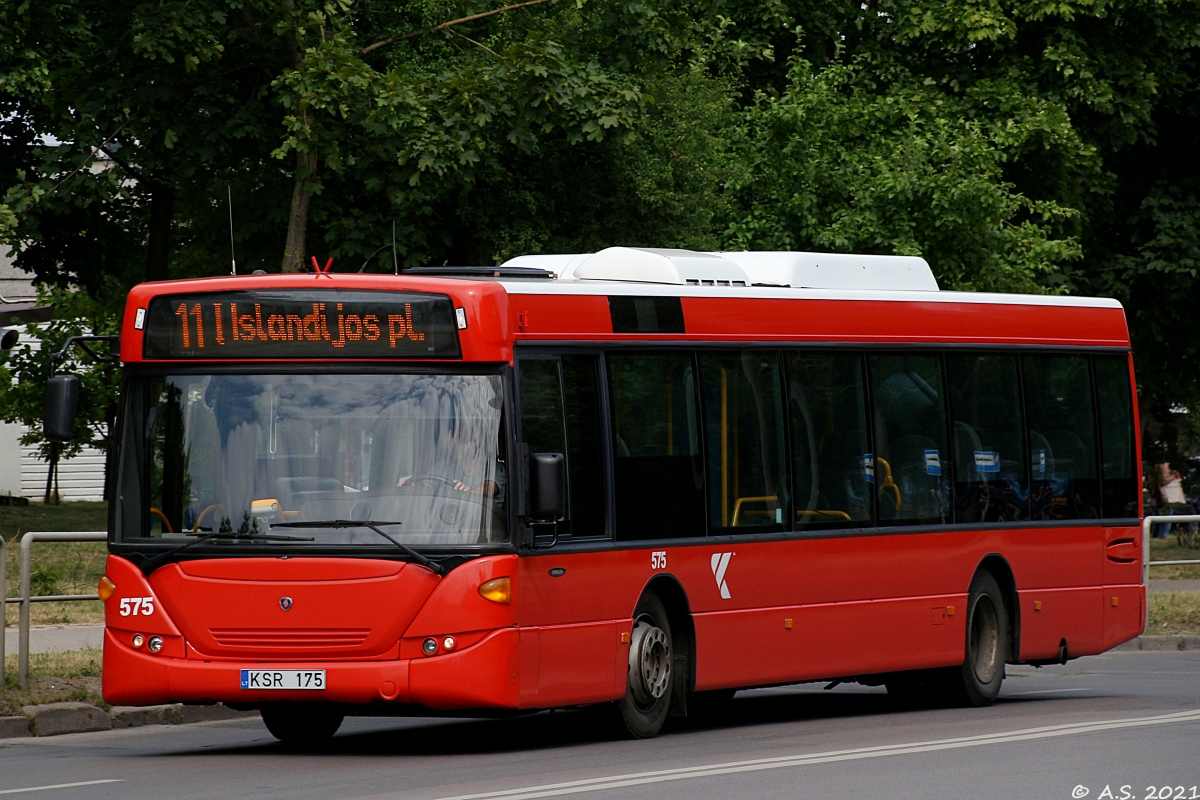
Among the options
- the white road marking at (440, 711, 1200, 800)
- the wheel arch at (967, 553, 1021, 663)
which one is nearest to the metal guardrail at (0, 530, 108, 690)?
the white road marking at (440, 711, 1200, 800)

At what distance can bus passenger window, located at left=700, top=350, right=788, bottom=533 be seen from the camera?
13.0m

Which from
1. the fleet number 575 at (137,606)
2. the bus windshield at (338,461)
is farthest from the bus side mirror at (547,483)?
the fleet number 575 at (137,606)

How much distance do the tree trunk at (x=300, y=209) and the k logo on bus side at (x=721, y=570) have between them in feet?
35.9

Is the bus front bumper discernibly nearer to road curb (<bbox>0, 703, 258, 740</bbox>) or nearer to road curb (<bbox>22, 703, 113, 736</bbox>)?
road curb (<bbox>0, 703, 258, 740</bbox>)

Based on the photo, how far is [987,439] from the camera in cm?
1552

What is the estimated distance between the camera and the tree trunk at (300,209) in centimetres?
2308

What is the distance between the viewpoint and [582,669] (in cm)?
1176

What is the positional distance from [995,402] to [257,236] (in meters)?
12.5

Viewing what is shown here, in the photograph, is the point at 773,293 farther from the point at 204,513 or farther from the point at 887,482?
the point at 204,513

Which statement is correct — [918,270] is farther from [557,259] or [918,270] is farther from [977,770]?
[977,770]

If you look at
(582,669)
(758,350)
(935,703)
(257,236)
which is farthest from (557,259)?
(257,236)

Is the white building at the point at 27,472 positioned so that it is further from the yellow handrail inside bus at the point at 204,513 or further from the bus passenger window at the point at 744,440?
the yellow handrail inside bus at the point at 204,513

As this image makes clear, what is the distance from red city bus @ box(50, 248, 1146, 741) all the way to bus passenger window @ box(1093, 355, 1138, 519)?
1.83m

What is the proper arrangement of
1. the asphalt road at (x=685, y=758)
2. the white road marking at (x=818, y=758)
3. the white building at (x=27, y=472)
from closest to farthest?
1. the white road marking at (x=818, y=758)
2. the asphalt road at (x=685, y=758)
3. the white building at (x=27, y=472)
